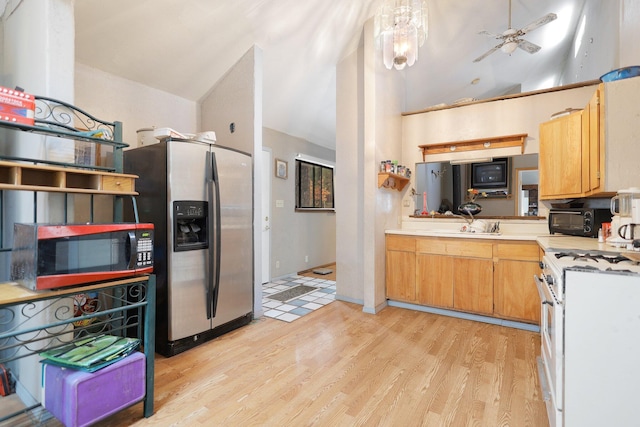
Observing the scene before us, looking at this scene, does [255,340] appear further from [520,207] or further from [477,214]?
[520,207]

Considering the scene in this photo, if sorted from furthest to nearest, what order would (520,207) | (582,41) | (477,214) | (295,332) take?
(582,41) → (477,214) → (520,207) → (295,332)

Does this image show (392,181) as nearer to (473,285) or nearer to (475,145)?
(475,145)

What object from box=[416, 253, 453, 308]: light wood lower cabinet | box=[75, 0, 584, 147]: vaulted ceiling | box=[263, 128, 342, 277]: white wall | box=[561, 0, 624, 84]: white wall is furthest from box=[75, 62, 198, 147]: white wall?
box=[561, 0, 624, 84]: white wall

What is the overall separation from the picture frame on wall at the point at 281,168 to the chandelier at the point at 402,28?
2.72 metres

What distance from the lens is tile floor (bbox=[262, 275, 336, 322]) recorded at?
3447 millimetres

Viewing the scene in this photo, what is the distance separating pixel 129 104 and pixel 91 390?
250 cm

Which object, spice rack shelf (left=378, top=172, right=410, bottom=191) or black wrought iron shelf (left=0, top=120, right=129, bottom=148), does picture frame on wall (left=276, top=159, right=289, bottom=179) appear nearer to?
spice rack shelf (left=378, top=172, right=410, bottom=191)

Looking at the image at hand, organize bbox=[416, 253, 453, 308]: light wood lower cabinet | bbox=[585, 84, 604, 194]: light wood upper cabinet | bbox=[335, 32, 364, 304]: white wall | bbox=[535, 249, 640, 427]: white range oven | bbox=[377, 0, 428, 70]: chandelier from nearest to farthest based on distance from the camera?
bbox=[535, 249, 640, 427]: white range oven < bbox=[585, 84, 604, 194]: light wood upper cabinet < bbox=[377, 0, 428, 70]: chandelier < bbox=[416, 253, 453, 308]: light wood lower cabinet < bbox=[335, 32, 364, 304]: white wall

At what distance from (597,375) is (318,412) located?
136 cm

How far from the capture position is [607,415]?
4.00 ft

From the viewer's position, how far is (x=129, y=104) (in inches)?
115

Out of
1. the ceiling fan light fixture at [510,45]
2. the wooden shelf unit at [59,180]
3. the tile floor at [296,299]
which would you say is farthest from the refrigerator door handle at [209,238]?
the ceiling fan light fixture at [510,45]

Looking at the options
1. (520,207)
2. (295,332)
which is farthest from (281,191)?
(520,207)

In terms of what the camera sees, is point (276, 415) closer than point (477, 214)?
Yes
